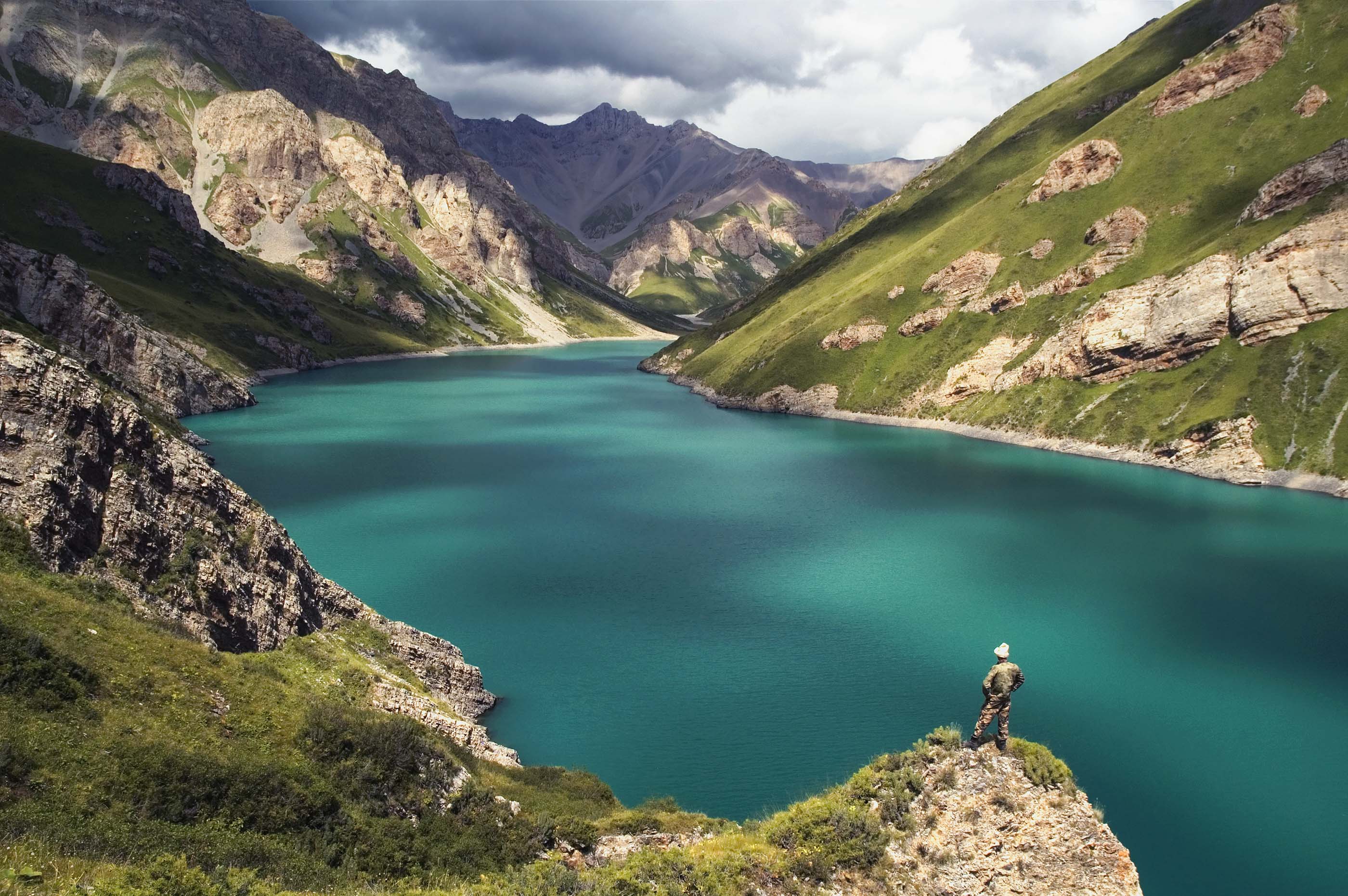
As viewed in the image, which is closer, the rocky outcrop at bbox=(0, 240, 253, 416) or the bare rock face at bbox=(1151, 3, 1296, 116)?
the rocky outcrop at bbox=(0, 240, 253, 416)

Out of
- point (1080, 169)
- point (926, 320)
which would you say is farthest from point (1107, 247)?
point (926, 320)

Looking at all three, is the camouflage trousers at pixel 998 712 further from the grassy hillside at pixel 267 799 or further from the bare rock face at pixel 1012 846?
the bare rock face at pixel 1012 846

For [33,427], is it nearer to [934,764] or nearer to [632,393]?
[934,764]

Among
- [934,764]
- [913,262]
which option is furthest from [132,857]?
[913,262]

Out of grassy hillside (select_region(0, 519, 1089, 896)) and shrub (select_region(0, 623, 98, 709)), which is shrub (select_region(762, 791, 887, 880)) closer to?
grassy hillside (select_region(0, 519, 1089, 896))

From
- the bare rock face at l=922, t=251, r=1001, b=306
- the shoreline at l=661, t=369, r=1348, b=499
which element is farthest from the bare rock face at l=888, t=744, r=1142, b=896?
the bare rock face at l=922, t=251, r=1001, b=306
